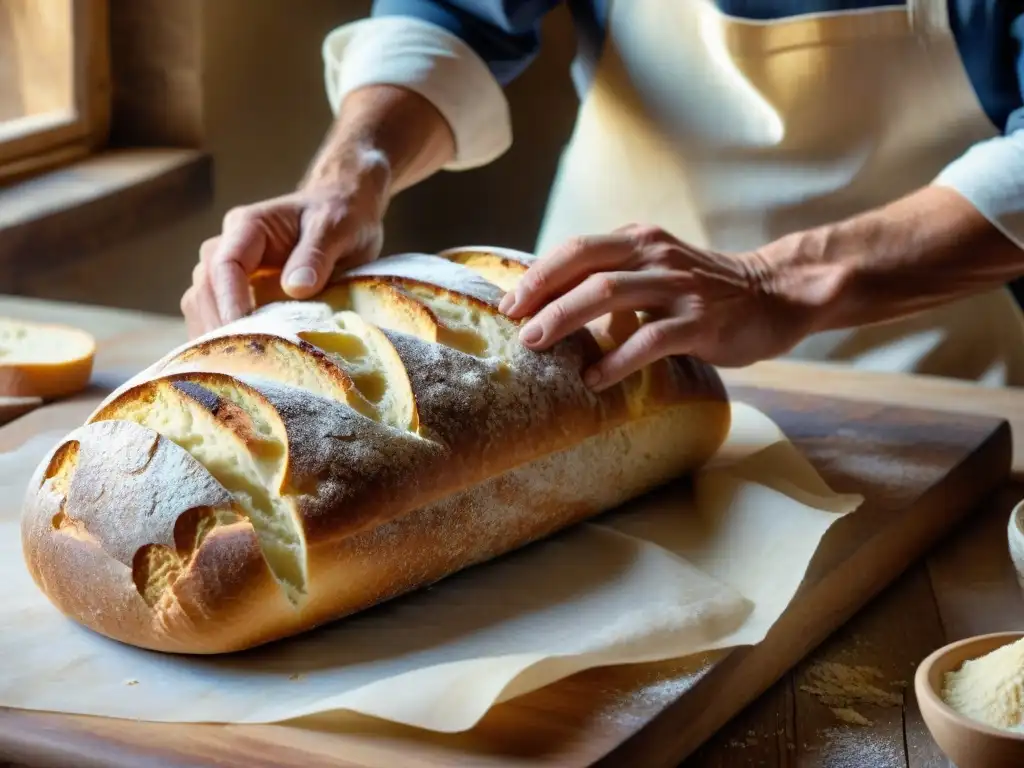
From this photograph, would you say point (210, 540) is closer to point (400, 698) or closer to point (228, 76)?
point (400, 698)

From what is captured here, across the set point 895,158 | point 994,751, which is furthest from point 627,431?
point 895,158

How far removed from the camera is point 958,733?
0.80 m

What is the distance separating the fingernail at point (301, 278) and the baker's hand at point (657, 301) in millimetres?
214

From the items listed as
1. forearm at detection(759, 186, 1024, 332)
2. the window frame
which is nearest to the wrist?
forearm at detection(759, 186, 1024, 332)

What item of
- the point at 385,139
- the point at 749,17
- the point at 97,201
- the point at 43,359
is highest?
the point at 749,17

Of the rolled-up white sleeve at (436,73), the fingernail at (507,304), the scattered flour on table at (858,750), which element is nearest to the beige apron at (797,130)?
the rolled-up white sleeve at (436,73)

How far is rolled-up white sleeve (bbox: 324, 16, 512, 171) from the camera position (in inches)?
72.2

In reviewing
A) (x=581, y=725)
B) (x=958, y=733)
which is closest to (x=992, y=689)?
(x=958, y=733)

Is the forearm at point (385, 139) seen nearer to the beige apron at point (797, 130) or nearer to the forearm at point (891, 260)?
the beige apron at point (797, 130)

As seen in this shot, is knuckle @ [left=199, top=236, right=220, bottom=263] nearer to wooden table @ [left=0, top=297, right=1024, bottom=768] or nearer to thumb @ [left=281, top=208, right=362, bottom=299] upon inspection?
thumb @ [left=281, top=208, right=362, bottom=299]

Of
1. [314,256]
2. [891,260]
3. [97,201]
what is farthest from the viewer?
[97,201]

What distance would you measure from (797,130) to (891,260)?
404 millimetres

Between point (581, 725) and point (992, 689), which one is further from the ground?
point (992, 689)

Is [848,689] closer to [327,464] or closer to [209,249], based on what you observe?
[327,464]
